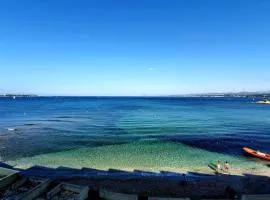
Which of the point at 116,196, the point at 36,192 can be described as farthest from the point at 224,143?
the point at 36,192

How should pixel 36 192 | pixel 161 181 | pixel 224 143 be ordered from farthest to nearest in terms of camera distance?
pixel 224 143, pixel 161 181, pixel 36 192

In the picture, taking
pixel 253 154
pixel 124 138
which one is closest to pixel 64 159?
pixel 124 138

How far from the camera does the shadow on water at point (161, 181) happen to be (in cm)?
1934

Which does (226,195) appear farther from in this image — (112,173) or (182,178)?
(112,173)

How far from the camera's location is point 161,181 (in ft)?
70.0

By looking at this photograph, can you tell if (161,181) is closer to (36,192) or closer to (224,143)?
(36,192)

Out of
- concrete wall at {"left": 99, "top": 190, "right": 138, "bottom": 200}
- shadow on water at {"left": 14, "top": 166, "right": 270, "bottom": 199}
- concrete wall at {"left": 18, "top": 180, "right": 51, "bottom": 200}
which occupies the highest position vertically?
concrete wall at {"left": 18, "top": 180, "right": 51, "bottom": 200}

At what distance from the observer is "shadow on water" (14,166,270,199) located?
762 inches

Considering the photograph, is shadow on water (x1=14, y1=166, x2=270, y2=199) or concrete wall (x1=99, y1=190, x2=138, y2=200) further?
shadow on water (x1=14, y1=166, x2=270, y2=199)

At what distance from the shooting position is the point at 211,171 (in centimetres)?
2436

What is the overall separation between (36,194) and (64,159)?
13.0 meters

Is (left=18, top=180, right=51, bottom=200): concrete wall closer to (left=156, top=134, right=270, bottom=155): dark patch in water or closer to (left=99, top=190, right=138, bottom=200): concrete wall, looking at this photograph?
(left=99, top=190, right=138, bottom=200): concrete wall

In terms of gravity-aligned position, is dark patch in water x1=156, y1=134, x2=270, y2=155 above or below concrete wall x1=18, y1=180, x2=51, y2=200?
below

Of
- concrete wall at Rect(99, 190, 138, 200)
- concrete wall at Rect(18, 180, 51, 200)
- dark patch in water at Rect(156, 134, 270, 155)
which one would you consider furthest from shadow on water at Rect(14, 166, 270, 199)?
dark patch in water at Rect(156, 134, 270, 155)
